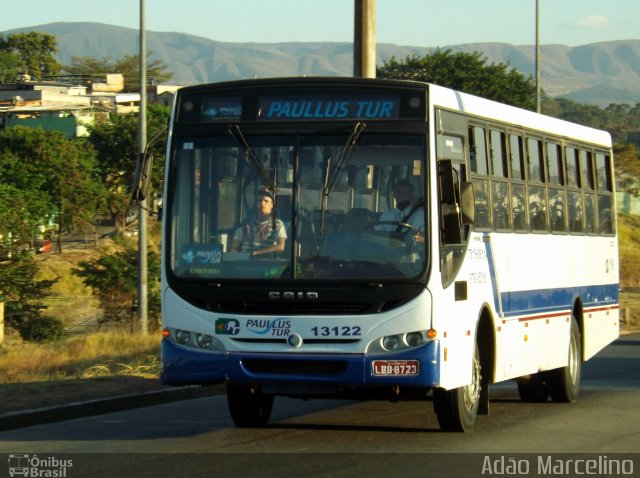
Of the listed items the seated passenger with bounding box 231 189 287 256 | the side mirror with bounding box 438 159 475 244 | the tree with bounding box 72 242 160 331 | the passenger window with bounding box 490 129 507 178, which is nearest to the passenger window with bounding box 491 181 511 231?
the passenger window with bounding box 490 129 507 178

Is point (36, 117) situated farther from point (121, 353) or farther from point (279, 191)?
point (279, 191)

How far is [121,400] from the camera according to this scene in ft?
45.4

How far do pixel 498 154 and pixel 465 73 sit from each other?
6801cm

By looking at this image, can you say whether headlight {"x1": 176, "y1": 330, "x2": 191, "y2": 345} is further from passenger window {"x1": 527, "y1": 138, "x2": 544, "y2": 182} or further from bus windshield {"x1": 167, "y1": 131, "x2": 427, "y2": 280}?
passenger window {"x1": 527, "y1": 138, "x2": 544, "y2": 182}

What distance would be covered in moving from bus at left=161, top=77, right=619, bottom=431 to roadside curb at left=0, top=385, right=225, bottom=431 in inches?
73.8

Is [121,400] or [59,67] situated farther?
[59,67]

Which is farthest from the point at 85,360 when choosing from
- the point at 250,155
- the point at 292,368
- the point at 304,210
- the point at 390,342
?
the point at 390,342

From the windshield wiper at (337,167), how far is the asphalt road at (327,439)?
1907 millimetres

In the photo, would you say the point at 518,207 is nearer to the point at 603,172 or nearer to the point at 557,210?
the point at 557,210

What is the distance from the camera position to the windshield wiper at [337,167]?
1091cm

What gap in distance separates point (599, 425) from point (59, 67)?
16413 centimetres

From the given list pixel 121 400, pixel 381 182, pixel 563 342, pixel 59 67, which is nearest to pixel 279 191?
pixel 381 182

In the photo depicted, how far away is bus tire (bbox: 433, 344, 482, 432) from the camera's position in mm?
11492

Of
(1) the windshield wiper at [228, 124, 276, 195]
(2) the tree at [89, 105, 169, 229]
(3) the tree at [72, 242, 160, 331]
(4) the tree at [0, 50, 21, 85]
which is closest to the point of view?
(1) the windshield wiper at [228, 124, 276, 195]
